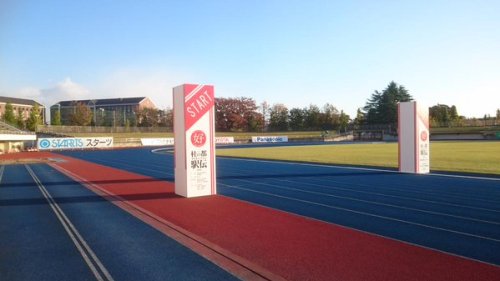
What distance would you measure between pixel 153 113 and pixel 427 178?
97.1 meters

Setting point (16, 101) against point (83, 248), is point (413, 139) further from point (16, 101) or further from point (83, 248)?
point (16, 101)

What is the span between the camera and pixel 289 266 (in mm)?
5953

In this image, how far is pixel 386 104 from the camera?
298ft

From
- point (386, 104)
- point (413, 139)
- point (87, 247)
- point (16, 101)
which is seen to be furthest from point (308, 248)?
point (16, 101)

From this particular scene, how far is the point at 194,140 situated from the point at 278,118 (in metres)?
96.2

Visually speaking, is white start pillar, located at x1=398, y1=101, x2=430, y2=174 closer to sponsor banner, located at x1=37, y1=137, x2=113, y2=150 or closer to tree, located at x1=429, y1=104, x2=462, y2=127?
sponsor banner, located at x1=37, y1=137, x2=113, y2=150

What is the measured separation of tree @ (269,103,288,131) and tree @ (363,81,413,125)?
22.0 m

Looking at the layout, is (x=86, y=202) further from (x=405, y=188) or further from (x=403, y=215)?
(x=405, y=188)

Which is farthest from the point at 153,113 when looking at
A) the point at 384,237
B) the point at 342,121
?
the point at 384,237

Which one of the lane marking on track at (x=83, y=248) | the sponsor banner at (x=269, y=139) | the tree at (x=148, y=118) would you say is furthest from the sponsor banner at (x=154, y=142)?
the lane marking on track at (x=83, y=248)

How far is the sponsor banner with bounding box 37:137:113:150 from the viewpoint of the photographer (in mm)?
50719

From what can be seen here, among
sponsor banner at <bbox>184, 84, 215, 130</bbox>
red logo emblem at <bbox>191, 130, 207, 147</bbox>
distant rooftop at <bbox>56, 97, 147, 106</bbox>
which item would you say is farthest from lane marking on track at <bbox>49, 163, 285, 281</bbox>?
distant rooftop at <bbox>56, 97, 147, 106</bbox>

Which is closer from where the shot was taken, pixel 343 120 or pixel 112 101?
pixel 343 120

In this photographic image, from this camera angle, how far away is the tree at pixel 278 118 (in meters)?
107
